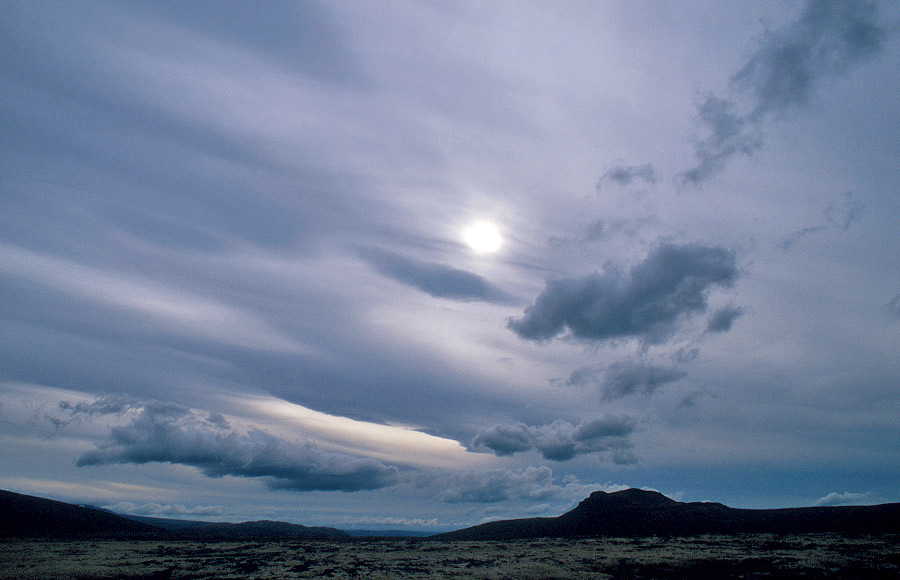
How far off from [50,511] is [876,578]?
184235 mm

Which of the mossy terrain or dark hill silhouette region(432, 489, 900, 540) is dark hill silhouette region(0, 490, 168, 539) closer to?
the mossy terrain

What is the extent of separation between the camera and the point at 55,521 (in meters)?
135

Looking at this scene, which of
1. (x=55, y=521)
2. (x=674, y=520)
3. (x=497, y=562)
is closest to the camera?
(x=497, y=562)

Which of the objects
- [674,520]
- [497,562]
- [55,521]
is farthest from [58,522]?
[674,520]

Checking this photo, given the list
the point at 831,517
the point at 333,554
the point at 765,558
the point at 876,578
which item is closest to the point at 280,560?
the point at 333,554

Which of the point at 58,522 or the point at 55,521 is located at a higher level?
the point at 55,521

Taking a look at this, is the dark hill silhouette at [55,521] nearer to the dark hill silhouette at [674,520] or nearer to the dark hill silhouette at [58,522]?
the dark hill silhouette at [58,522]

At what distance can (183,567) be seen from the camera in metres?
68.4

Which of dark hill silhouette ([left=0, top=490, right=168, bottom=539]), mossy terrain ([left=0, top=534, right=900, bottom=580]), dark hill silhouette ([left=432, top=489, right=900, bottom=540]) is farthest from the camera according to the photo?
dark hill silhouette ([left=0, top=490, right=168, bottom=539])

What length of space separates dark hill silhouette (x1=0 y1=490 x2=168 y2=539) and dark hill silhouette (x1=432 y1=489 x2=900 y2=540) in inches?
4171

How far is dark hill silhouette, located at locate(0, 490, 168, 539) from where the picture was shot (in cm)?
12544

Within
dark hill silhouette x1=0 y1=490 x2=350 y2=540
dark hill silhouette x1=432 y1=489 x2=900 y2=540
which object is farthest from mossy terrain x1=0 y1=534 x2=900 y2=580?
dark hill silhouette x1=0 y1=490 x2=350 y2=540

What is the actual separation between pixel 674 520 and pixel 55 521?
170m

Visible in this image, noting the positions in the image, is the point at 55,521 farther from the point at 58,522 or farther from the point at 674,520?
the point at 674,520
